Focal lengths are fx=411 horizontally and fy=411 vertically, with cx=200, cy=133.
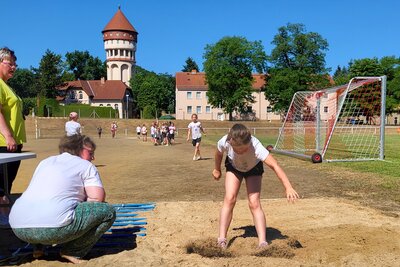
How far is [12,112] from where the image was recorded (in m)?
5.36

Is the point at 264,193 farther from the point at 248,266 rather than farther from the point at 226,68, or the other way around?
the point at 226,68

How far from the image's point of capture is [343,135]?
30.0m

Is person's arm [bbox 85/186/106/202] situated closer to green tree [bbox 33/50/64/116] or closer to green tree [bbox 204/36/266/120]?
green tree [bbox 204/36/266/120]

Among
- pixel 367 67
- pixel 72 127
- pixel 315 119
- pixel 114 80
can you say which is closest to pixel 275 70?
pixel 367 67

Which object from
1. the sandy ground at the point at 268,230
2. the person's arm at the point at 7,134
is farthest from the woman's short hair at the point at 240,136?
the person's arm at the point at 7,134

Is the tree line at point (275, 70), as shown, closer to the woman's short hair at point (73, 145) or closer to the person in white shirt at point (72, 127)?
the person in white shirt at point (72, 127)

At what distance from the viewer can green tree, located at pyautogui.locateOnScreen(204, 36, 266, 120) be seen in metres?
67.1

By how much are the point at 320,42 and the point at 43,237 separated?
6705cm

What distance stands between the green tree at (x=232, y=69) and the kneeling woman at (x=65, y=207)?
6288 centimetres

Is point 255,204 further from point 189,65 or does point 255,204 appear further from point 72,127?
point 189,65

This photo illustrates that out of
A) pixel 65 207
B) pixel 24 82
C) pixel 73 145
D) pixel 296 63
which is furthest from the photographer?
pixel 24 82

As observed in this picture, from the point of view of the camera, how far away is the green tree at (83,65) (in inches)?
4141

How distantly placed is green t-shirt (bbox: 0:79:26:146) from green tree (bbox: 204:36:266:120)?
61666mm

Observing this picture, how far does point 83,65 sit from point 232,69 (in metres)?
53.8
